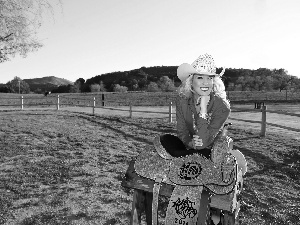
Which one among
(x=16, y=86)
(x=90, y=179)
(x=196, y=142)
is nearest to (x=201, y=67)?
(x=196, y=142)

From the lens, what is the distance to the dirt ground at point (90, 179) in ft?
11.5

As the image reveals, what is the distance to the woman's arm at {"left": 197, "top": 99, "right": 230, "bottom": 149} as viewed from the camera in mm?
2635

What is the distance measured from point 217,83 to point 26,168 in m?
4.06

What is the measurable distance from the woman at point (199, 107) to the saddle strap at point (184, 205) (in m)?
0.43

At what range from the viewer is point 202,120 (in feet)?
8.80

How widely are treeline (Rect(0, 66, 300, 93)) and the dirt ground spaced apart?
195ft

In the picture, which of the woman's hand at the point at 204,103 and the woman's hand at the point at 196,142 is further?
the woman's hand at the point at 204,103

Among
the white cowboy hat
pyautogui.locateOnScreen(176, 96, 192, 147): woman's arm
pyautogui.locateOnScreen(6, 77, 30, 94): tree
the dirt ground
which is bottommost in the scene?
the dirt ground

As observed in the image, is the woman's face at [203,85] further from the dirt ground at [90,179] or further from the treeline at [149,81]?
the treeline at [149,81]

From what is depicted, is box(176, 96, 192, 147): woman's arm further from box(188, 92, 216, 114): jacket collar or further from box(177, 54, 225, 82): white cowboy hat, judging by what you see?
box(177, 54, 225, 82): white cowboy hat

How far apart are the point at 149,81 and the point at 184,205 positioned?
4945 inches

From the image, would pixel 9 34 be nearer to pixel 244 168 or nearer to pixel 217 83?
pixel 217 83

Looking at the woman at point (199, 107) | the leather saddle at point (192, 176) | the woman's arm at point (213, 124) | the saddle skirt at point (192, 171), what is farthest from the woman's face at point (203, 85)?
the saddle skirt at point (192, 171)

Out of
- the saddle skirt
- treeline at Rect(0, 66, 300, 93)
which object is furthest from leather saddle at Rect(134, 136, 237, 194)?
treeline at Rect(0, 66, 300, 93)
